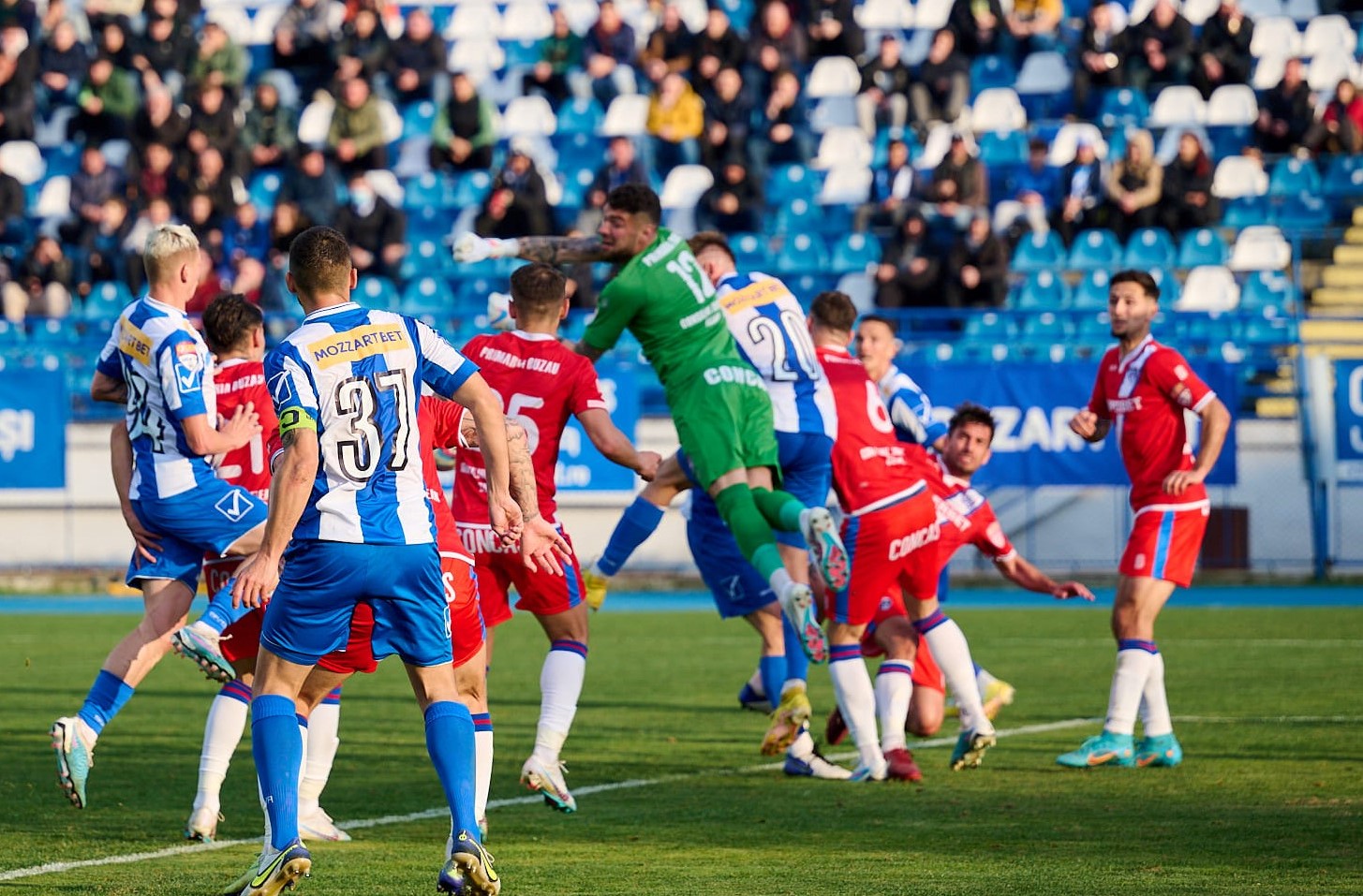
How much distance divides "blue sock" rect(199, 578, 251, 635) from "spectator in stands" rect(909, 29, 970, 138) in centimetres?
1848

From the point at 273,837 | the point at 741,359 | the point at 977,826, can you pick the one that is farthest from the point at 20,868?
the point at 741,359

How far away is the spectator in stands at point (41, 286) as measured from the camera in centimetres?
2381

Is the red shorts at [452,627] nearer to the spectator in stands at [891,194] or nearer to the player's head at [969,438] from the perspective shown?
the player's head at [969,438]

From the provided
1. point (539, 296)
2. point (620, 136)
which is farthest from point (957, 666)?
point (620, 136)

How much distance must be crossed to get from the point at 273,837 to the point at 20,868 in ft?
4.66

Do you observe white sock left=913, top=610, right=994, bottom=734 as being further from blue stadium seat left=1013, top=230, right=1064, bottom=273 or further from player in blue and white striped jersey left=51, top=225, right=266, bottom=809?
blue stadium seat left=1013, top=230, right=1064, bottom=273

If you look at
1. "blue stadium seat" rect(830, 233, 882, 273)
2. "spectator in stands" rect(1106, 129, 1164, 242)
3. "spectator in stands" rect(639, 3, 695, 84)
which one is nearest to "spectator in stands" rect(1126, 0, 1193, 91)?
"spectator in stands" rect(1106, 129, 1164, 242)

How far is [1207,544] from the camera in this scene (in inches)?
810

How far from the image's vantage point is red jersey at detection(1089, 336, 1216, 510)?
9.37m

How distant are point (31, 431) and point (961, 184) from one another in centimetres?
1133

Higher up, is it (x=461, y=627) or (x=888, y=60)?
(x=888, y=60)

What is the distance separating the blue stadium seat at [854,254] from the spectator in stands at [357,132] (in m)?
6.81

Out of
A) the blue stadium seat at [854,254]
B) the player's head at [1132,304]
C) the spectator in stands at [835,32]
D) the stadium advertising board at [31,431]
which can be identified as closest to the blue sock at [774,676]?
the player's head at [1132,304]

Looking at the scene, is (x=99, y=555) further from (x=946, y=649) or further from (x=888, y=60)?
(x=946, y=649)
